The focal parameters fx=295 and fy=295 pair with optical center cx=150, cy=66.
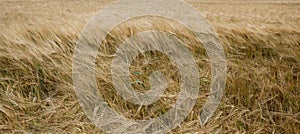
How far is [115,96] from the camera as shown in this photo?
121 cm

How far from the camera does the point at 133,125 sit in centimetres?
111

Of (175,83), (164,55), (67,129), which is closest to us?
(67,129)

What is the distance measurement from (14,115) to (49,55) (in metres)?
0.33

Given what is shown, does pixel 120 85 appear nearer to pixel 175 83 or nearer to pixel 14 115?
pixel 175 83

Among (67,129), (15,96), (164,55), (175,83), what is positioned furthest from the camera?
(164,55)

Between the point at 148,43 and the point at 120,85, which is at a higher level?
the point at 148,43

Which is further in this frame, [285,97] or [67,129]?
[285,97]

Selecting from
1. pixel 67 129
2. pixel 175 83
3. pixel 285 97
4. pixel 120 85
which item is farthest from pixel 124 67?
pixel 285 97

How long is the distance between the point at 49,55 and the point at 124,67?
0.34 m

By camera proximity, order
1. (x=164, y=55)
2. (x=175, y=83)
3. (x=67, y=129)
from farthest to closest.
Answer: (x=164, y=55), (x=175, y=83), (x=67, y=129)

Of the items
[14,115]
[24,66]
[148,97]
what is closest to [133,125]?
[148,97]

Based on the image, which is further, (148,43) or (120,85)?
(148,43)

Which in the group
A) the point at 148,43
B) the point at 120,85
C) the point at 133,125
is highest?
the point at 148,43

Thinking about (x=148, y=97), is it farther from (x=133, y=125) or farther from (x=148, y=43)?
(x=148, y=43)
